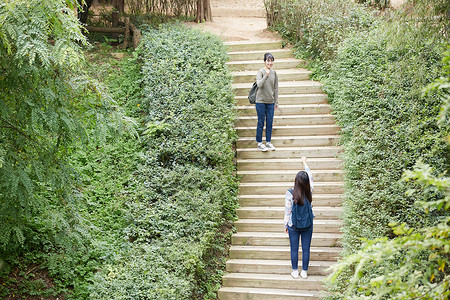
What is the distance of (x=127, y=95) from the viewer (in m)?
11.8

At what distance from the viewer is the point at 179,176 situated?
9.02 m

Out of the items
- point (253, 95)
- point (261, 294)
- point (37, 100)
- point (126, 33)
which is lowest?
point (261, 294)

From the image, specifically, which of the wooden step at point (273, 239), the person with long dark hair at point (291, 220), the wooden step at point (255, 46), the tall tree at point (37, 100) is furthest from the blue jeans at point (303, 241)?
the wooden step at point (255, 46)

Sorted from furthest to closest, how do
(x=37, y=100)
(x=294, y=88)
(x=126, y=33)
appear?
1. (x=126, y=33)
2. (x=294, y=88)
3. (x=37, y=100)

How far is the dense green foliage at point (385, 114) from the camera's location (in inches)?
279

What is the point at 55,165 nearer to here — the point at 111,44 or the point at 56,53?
the point at 56,53

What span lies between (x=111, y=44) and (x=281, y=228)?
862 centimetres

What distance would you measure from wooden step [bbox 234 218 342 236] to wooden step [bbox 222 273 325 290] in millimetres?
1056

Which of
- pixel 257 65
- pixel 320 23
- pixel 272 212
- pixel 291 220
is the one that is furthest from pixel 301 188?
pixel 320 23

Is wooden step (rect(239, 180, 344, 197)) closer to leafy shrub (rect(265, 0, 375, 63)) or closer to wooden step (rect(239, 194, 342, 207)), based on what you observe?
wooden step (rect(239, 194, 342, 207))

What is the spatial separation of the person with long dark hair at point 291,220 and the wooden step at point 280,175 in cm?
204

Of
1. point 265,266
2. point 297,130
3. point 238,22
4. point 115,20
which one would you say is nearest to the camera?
point 265,266

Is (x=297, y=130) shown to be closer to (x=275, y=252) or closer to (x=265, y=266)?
(x=275, y=252)

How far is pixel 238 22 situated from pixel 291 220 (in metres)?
12.7
